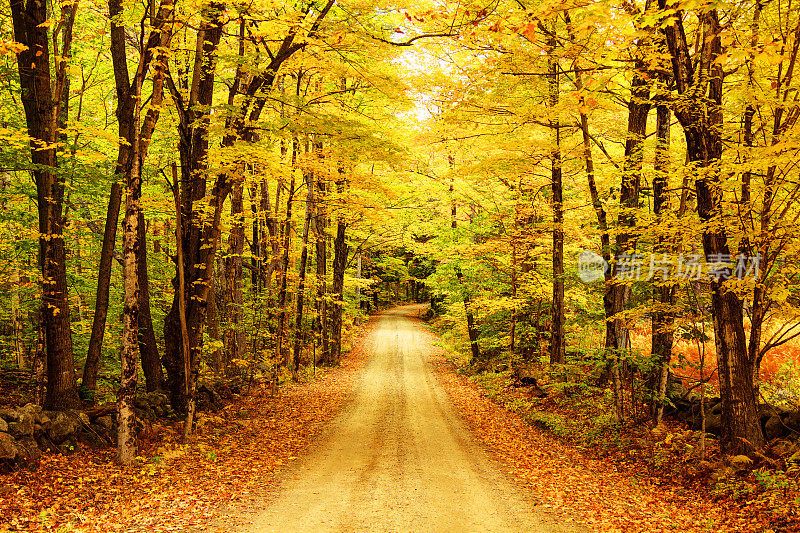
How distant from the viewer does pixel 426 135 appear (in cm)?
1400

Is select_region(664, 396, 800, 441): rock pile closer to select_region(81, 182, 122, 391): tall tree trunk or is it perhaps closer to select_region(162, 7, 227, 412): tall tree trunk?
select_region(162, 7, 227, 412): tall tree trunk

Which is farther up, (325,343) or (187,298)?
(187,298)

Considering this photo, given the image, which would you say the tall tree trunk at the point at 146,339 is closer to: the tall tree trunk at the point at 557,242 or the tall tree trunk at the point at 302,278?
the tall tree trunk at the point at 302,278

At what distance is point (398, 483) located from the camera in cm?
805

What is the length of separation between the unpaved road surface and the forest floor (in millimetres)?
30

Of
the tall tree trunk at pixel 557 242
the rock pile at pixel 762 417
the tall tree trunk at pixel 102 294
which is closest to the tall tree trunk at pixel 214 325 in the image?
the tall tree trunk at pixel 102 294

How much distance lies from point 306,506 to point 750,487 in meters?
6.44

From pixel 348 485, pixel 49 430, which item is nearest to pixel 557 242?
pixel 348 485

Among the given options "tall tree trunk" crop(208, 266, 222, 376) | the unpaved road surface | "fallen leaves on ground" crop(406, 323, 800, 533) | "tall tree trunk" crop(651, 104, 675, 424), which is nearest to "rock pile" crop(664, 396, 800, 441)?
"tall tree trunk" crop(651, 104, 675, 424)

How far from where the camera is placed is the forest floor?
20.7 ft

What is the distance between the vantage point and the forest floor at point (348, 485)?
6297mm

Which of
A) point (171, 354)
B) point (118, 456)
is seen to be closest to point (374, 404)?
point (171, 354)

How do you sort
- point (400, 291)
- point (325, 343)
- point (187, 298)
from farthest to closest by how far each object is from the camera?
1. point (400, 291)
2. point (325, 343)
3. point (187, 298)

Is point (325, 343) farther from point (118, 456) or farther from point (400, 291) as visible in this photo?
point (400, 291)
